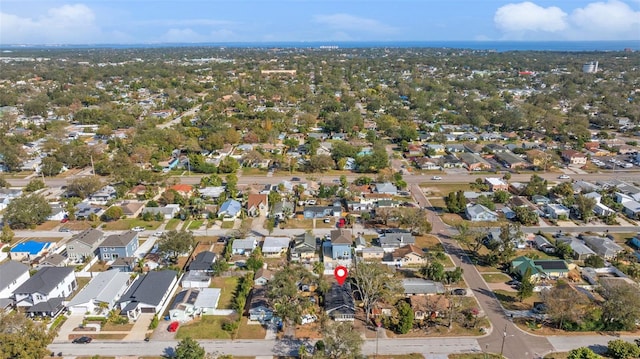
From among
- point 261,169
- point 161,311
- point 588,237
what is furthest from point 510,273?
point 261,169

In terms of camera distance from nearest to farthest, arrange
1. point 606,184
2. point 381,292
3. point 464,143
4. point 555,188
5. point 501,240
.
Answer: point 381,292, point 501,240, point 555,188, point 606,184, point 464,143

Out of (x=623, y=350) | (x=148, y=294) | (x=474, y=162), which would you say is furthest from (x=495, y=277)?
(x=474, y=162)

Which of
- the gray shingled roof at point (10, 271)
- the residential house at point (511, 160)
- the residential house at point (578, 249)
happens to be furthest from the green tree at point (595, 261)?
the gray shingled roof at point (10, 271)

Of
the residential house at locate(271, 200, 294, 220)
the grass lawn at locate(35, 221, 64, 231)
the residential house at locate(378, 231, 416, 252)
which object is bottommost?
the grass lawn at locate(35, 221, 64, 231)

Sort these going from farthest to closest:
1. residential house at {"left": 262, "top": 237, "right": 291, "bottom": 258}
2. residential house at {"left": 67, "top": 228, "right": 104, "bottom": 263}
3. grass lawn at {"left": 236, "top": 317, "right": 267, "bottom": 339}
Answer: residential house at {"left": 262, "top": 237, "right": 291, "bottom": 258} → residential house at {"left": 67, "top": 228, "right": 104, "bottom": 263} → grass lawn at {"left": 236, "top": 317, "right": 267, "bottom": 339}

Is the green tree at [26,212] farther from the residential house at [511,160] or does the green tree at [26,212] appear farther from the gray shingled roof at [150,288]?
the residential house at [511,160]

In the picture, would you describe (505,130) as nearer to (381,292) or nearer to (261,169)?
(261,169)

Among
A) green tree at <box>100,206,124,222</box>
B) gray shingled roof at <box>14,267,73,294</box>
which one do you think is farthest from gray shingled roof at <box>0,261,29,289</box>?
green tree at <box>100,206,124,222</box>

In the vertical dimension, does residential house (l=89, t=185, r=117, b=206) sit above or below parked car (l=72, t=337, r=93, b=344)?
above

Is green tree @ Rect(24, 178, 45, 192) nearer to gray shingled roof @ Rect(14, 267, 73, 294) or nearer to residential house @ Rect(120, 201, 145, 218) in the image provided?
residential house @ Rect(120, 201, 145, 218)
